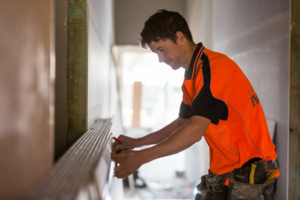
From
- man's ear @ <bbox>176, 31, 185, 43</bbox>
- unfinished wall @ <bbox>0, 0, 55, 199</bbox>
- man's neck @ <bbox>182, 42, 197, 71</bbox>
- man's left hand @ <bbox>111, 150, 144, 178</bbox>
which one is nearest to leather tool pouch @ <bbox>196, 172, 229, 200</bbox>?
man's left hand @ <bbox>111, 150, 144, 178</bbox>

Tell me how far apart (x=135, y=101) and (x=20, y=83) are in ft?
17.3

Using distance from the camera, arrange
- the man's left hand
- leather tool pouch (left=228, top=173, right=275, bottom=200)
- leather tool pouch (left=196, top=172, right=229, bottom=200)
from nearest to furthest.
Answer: the man's left hand → leather tool pouch (left=228, top=173, right=275, bottom=200) → leather tool pouch (left=196, top=172, right=229, bottom=200)

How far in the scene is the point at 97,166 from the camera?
0.74 m

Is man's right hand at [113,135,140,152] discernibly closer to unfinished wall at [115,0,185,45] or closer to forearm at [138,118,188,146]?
forearm at [138,118,188,146]

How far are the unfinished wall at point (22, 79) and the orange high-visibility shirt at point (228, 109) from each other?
0.64 meters

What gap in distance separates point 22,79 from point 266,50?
6.54ft

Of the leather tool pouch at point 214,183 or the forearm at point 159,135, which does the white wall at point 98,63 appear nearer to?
the forearm at point 159,135

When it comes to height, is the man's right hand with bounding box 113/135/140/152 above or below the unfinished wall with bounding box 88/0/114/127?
below

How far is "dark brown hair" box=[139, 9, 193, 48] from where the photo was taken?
4.35 ft

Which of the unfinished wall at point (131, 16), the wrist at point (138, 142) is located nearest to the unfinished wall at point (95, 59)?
the wrist at point (138, 142)

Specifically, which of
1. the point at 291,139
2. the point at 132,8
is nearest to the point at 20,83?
the point at 291,139

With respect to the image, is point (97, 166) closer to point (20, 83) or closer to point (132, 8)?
point (20, 83)

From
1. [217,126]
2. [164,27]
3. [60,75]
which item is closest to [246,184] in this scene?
[217,126]

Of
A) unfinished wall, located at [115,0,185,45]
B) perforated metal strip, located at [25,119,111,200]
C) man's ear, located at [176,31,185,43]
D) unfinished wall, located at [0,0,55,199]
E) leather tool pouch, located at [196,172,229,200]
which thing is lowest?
leather tool pouch, located at [196,172,229,200]
